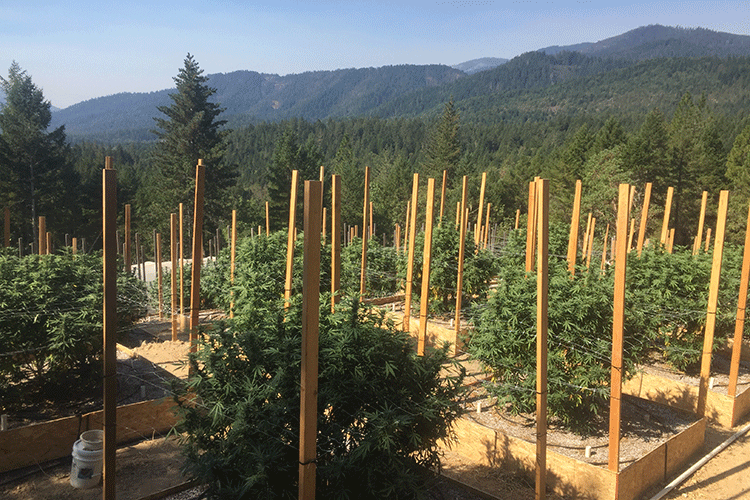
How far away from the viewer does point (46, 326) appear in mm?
8406

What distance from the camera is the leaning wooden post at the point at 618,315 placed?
6363mm

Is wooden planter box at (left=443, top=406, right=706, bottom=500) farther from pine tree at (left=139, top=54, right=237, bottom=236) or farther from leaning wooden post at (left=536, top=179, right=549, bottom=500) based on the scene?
pine tree at (left=139, top=54, right=237, bottom=236)

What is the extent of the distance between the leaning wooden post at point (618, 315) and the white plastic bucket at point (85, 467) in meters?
6.53

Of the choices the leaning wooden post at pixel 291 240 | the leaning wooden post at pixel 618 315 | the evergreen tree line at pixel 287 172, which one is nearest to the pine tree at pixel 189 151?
the evergreen tree line at pixel 287 172

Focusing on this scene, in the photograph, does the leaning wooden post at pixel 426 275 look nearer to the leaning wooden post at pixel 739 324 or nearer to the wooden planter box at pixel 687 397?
the wooden planter box at pixel 687 397

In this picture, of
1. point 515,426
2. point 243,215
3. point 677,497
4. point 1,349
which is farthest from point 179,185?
point 677,497

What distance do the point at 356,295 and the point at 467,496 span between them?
3188mm

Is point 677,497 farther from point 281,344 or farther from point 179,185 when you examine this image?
point 179,185

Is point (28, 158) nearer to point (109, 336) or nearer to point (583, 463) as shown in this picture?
point (109, 336)

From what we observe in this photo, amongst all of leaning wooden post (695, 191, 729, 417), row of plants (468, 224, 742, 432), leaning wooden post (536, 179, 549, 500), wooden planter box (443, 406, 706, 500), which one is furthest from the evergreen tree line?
leaning wooden post (536, 179, 549, 500)

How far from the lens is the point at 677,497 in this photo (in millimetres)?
7477

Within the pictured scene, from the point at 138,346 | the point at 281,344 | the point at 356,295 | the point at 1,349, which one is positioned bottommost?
the point at 138,346

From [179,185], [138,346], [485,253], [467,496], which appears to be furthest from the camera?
[179,185]

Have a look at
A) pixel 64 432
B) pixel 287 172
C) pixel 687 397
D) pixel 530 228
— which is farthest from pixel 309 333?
pixel 287 172
